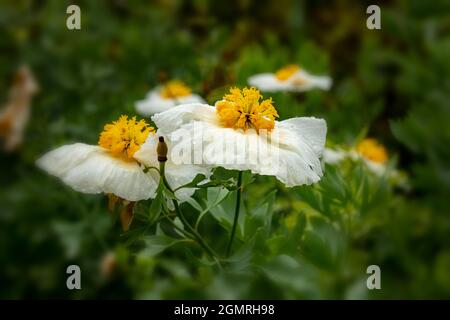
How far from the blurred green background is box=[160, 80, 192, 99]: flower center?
3cm

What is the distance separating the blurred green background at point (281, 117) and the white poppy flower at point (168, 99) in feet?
0.09

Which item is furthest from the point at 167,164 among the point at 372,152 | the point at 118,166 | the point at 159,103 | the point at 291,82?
the point at 372,152

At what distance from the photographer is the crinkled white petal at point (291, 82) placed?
43.3 inches

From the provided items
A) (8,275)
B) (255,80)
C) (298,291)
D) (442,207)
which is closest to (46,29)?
(8,275)

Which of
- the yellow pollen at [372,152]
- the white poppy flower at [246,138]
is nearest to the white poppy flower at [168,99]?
the yellow pollen at [372,152]

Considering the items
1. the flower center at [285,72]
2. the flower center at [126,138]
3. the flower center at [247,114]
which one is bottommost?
the flower center at [126,138]

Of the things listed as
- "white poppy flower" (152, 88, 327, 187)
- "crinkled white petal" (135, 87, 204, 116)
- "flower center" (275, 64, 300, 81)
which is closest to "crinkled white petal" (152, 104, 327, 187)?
"white poppy flower" (152, 88, 327, 187)

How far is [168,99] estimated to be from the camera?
1084 millimetres

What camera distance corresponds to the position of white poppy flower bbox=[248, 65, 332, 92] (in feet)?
3.61

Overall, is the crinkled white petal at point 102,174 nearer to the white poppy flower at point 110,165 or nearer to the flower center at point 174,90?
the white poppy flower at point 110,165

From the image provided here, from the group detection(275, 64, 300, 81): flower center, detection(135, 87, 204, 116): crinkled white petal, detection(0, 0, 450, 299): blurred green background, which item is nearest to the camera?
detection(0, 0, 450, 299): blurred green background

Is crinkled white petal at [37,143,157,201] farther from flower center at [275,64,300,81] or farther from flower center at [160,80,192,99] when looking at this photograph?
flower center at [275,64,300,81]

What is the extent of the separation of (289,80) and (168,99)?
0.69 feet

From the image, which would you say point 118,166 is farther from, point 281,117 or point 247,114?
point 281,117
